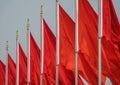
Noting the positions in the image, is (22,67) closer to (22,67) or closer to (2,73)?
(22,67)

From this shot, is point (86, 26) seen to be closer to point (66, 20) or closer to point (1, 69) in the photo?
point (66, 20)

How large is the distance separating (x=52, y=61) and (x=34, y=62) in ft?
9.63

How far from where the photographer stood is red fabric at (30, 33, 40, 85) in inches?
1160

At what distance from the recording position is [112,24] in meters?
20.5

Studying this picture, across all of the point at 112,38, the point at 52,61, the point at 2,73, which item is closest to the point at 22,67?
the point at 2,73

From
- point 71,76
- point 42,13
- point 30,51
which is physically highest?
point 42,13

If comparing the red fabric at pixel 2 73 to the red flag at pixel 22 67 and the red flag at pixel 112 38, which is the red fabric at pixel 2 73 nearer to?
the red flag at pixel 22 67

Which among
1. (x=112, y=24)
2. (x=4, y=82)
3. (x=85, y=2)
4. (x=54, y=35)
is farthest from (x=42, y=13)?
(x=4, y=82)

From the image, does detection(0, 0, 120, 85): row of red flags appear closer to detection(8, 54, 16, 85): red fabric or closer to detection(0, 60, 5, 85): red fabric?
detection(8, 54, 16, 85): red fabric

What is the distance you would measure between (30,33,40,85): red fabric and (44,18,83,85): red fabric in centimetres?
232

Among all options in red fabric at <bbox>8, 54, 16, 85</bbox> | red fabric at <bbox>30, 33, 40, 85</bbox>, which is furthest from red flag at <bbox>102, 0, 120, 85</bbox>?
red fabric at <bbox>8, 54, 16, 85</bbox>

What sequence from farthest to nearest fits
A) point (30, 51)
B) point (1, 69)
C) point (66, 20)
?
point (1, 69) < point (30, 51) < point (66, 20)

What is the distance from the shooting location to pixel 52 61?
2706cm

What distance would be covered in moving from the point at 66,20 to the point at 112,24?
3.88m
